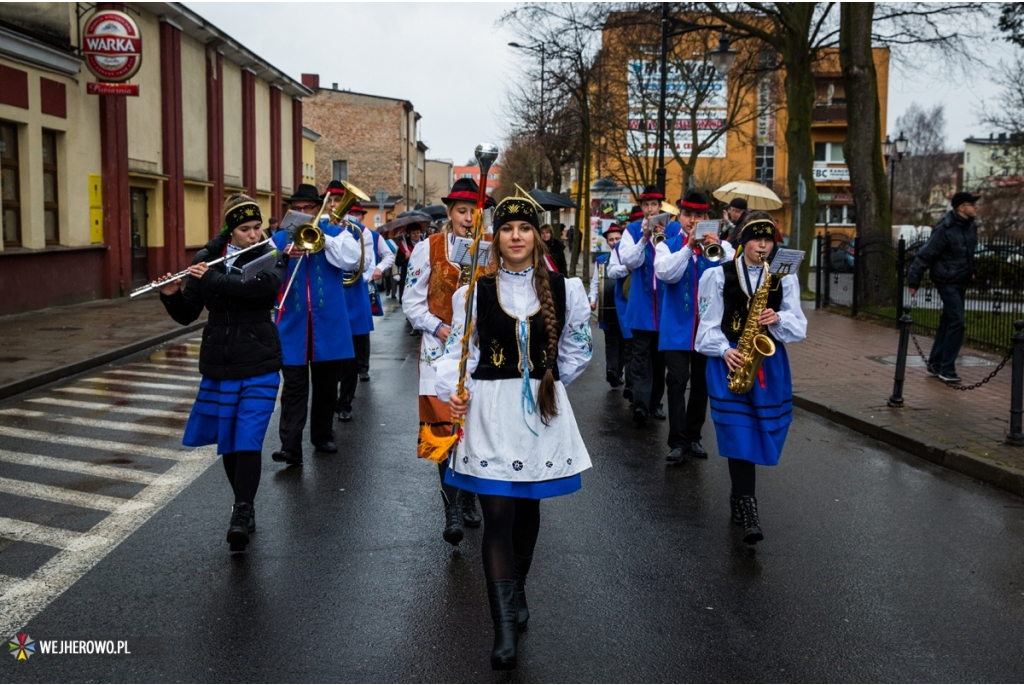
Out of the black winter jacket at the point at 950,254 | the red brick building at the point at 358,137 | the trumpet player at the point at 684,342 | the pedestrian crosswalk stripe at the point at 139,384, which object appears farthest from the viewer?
the red brick building at the point at 358,137

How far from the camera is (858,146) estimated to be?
829 inches

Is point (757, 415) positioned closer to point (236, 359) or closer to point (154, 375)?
point (236, 359)

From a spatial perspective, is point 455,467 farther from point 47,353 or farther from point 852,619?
point 47,353

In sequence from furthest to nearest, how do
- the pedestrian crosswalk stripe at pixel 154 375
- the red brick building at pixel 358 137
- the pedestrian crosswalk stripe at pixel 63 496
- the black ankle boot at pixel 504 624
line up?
the red brick building at pixel 358 137 < the pedestrian crosswalk stripe at pixel 154 375 < the pedestrian crosswalk stripe at pixel 63 496 < the black ankle boot at pixel 504 624

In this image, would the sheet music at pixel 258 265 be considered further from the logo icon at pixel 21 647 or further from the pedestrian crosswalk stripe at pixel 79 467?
the pedestrian crosswalk stripe at pixel 79 467

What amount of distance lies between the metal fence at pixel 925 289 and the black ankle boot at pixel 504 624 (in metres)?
9.85

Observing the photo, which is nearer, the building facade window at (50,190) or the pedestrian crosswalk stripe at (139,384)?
the pedestrian crosswalk stripe at (139,384)

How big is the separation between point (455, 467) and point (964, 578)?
2.78 metres

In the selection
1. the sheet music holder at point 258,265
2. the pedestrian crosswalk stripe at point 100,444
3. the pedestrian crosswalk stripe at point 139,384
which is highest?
the sheet music holder at point 258,265

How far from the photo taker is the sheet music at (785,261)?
582 centimetres

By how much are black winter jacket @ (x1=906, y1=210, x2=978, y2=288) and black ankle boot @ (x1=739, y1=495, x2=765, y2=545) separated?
22.1ft

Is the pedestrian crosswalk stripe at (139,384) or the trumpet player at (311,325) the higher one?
the trumpet player at (311,325)

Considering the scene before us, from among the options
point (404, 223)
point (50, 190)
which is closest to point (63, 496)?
point (404, 223)

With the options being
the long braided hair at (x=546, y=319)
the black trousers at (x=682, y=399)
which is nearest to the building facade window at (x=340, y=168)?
the black trousers at (x=682, y=399)
